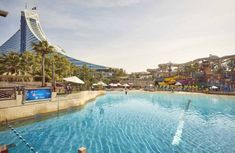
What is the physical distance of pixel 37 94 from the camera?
1827 centimetres

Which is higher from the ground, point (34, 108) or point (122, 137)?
point (34, 108)

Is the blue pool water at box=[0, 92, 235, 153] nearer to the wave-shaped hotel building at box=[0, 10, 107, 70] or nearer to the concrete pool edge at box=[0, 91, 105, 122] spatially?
the concrete pool edge at box=[0, 91, 105, 122]

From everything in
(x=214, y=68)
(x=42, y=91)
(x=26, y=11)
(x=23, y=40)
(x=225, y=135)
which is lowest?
(x=225, y=135)

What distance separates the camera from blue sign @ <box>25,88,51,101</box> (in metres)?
17.2

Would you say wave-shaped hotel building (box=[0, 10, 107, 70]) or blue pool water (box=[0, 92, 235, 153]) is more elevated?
wave-shaped hotel building (box=[0, 10, 107, 70])

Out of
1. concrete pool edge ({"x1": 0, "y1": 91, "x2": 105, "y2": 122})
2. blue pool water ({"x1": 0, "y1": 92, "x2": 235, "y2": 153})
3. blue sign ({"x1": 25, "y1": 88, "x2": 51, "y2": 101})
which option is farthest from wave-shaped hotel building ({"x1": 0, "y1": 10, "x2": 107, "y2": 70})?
blue pool water ({"x1": 0, "y1": 92, "x2": 235, "y2": 153})

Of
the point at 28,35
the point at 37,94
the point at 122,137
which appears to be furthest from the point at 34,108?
the point at 28,35

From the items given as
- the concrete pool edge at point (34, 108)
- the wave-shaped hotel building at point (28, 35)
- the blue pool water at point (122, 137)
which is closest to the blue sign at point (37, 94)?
the concrete pool edge at point (34, 108)

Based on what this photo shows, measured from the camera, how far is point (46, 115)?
1862cm

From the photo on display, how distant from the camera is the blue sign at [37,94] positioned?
17.2m

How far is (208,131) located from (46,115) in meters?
14.9

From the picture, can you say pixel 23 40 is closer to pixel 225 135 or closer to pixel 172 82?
pixel 172 82

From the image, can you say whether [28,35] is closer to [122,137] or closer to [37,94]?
[37,94]

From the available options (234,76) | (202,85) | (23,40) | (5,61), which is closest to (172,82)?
(202,85)
